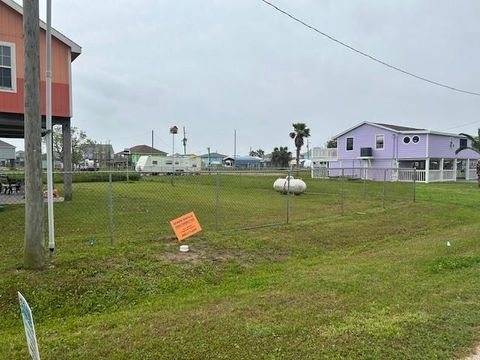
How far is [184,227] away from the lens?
27.6ft

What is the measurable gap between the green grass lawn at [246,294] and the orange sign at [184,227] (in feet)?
1.03

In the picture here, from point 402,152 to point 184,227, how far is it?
120 ft

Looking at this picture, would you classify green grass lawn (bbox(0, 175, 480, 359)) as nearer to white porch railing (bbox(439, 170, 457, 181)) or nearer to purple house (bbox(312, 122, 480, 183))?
purple house (bbox(312, 122, 480, 183))

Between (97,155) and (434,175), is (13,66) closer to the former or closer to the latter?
(434,175)

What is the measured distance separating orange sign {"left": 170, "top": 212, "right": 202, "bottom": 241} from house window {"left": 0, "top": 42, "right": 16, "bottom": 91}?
9.94 m

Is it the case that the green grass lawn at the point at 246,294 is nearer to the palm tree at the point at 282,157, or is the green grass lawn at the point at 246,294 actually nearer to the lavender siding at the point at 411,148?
the lavender siding at the point at 411,148

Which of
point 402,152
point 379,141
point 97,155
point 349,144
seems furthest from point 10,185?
point 97,155

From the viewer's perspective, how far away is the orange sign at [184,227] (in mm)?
8328

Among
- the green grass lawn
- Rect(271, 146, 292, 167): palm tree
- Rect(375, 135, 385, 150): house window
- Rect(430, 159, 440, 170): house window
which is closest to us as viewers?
the green grass lawn

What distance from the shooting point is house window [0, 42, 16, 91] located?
14.4 metres

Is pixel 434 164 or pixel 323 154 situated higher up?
pixel 323 154

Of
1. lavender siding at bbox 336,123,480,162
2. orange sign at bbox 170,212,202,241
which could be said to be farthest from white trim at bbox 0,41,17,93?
lavender siding at bbox 336,123,480,162

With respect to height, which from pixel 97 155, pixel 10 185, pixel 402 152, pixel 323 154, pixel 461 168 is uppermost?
pixel 97 155

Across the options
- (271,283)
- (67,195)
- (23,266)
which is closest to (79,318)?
(23,266)
